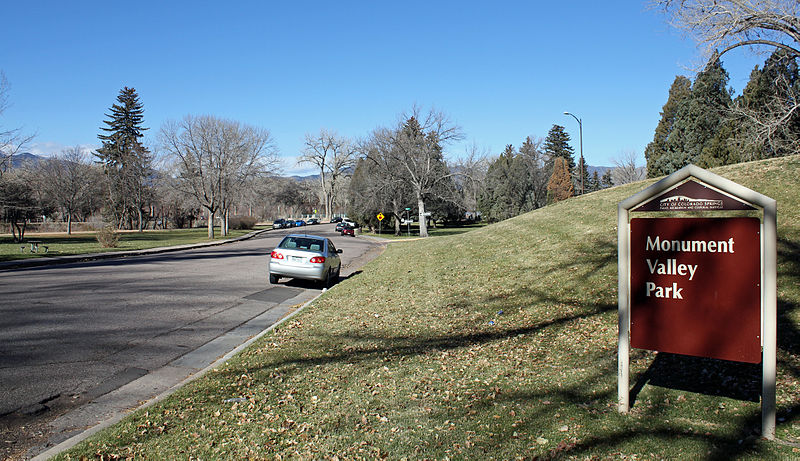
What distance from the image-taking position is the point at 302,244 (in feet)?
53.5

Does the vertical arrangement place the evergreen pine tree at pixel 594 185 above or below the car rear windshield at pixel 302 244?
above

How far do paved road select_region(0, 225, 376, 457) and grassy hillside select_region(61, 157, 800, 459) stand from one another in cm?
121

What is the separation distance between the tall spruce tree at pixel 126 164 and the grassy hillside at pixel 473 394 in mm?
63807

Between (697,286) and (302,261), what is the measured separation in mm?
12664

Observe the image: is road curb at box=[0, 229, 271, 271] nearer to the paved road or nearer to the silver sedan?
the paved road

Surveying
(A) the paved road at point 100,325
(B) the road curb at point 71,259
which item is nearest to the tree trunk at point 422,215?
(B) the road curb at point 71,259

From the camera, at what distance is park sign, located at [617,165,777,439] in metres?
4.04

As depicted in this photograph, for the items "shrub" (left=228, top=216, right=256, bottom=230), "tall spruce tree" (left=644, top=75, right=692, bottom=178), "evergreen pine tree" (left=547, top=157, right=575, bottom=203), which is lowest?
"shrub" (left=228, top=216, right=256, bottom=230)

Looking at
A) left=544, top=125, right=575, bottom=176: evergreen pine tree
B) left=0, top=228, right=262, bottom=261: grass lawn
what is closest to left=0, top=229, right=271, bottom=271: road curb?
left=0, top=228, right=262, bottom=261: grass lawn

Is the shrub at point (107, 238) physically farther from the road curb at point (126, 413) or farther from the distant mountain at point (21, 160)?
the road curb at point (126, 413)

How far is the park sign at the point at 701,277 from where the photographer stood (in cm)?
404

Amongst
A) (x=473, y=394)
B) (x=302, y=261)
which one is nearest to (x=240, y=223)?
(x=302, y=261)

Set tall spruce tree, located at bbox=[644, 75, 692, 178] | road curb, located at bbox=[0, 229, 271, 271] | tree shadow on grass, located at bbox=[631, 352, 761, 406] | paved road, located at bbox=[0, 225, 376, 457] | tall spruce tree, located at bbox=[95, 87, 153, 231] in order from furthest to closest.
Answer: tall spruce tree, located at bbox=[95, 87, 153, 231]
tall spruce tree, located at bbox=[644, 75, 692, 178]
road curb, located at bbox=[0, 229, 271, 271]
paved road, located at bbox=[0, 225, 376, 457]
tree shadow on grass, located at bbox=[631, 352, 761, 406]

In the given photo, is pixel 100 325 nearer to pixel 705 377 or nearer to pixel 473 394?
pixel 473 394
